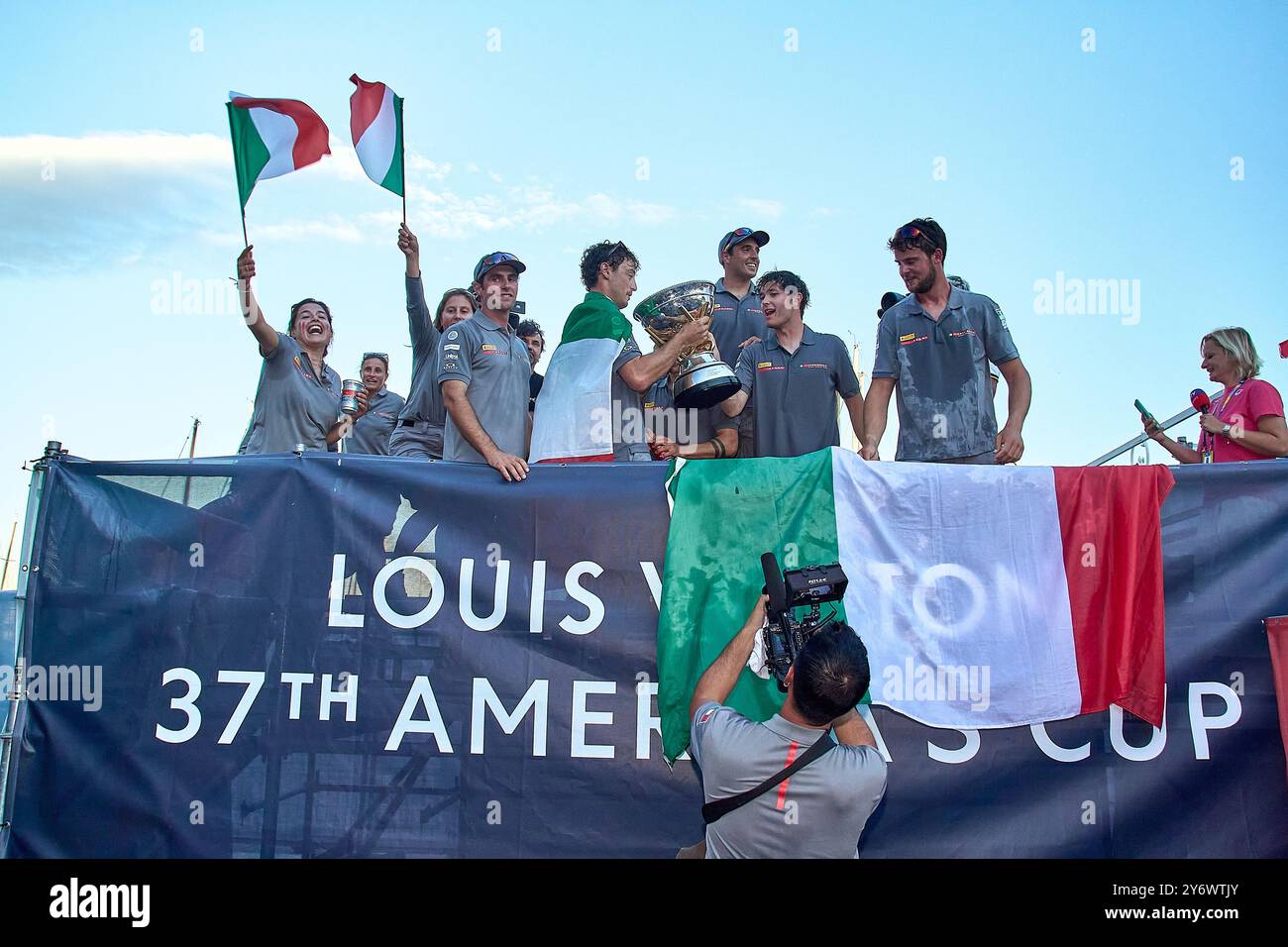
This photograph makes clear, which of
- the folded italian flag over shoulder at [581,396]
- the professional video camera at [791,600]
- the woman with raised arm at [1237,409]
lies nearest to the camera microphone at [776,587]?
the professional video camera at [791,600]

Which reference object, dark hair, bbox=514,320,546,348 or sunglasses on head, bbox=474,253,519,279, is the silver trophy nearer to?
sunglasses on head, bbox=474,253,519,279

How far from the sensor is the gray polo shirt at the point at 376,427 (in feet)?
26.2

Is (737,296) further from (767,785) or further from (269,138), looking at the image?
(767,785)

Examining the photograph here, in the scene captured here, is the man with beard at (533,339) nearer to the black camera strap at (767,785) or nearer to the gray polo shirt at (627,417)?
the gray polo shirt at (627,417)

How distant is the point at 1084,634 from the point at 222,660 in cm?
373

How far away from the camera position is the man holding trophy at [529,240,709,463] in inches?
211

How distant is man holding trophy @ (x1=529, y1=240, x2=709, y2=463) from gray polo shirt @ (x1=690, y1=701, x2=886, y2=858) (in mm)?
2113

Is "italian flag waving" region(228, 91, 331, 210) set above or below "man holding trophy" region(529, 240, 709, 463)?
above

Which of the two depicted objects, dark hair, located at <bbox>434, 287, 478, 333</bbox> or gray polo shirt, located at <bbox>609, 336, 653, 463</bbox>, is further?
dark hair, located at <bbox>434, 287, 478, 333</bbox>

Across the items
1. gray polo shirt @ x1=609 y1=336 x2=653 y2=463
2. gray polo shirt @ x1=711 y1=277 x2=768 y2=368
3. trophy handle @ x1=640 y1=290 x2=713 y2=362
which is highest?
gray polo shirt @ x1=711 y1=277 x2=768 y2=368

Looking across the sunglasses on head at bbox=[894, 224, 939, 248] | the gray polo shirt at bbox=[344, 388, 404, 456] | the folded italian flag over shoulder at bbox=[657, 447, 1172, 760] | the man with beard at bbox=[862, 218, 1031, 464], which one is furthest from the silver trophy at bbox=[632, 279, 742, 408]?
the gray polo shirt at bbox=[344, 388, 404, 456]

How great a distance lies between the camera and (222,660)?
4684 millimetres

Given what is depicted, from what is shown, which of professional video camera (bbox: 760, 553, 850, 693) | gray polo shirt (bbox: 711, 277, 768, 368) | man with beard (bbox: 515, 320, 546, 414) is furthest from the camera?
man with beard (bbox: 515, 320, 546, 414)
